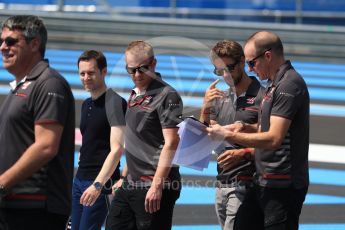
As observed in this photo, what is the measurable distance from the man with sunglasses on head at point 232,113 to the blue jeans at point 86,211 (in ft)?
2.98

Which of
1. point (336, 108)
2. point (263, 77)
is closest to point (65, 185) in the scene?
point (263, 77)

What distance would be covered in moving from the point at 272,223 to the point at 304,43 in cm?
1458

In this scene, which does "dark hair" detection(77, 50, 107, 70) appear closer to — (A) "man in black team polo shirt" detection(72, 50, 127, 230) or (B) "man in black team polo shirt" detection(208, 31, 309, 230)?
(A) "man in black team polo shirt" detection(72, 50, 127, 230)

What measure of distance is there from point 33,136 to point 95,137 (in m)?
1.80

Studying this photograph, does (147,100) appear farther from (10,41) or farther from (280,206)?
(10,41)

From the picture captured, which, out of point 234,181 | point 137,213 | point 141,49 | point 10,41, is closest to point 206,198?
point 234,181

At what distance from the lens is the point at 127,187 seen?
5371mm

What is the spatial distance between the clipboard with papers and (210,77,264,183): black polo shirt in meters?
0.24

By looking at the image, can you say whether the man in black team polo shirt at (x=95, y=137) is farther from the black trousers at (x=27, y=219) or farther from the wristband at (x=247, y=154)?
the black trousers at (x=27, y=219)

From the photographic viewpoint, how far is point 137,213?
5.28m

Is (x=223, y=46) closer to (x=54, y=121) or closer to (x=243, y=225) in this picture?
(x=243, y=225)

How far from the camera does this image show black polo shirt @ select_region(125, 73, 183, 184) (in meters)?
5.19

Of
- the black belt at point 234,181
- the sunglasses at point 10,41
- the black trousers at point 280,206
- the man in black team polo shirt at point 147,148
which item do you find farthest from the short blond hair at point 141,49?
the sunglasses at point 10,41

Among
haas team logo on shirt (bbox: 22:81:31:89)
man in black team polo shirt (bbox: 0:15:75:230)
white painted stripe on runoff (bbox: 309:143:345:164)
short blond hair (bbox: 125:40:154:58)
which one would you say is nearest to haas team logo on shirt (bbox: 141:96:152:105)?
short blond hair (bbox: 125:40:154:58)
